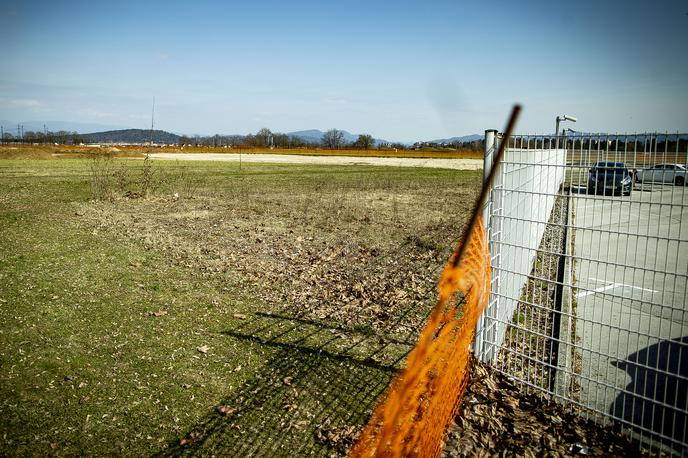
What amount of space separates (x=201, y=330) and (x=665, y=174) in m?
5.43

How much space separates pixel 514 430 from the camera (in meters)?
3.86

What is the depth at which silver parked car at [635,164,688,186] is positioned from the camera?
3234 millimetres

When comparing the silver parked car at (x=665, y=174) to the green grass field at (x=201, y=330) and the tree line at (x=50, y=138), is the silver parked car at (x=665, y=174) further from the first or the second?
the tree line at (x=50, y=138)

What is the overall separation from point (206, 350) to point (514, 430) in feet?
11.7

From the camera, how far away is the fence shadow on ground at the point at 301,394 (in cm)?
382

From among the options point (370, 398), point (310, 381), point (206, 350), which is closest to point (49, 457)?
point (206, 350)

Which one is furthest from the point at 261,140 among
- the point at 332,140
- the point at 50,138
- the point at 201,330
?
the point at 201,330

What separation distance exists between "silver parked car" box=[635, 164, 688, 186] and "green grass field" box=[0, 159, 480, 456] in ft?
10.2

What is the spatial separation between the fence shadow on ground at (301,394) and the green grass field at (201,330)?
0.7 inches

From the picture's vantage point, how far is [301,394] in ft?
14.9

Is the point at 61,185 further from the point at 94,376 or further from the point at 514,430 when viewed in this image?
the point at 514,430

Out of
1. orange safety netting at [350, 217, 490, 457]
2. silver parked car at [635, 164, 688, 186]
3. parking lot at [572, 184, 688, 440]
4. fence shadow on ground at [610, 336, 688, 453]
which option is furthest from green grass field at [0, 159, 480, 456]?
silver parked car at [635, 164, 688, 186]

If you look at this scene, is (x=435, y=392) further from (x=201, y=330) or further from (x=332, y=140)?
(x=332, y=140)

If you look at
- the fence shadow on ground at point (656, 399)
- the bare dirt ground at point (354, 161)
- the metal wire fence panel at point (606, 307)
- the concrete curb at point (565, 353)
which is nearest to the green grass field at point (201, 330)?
the metal wire fence panel at point (606, 307)
